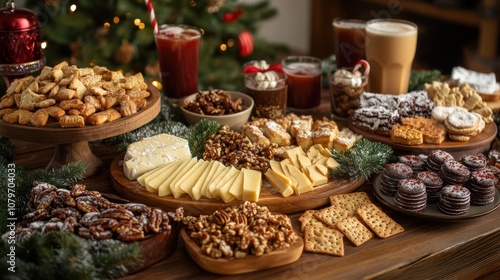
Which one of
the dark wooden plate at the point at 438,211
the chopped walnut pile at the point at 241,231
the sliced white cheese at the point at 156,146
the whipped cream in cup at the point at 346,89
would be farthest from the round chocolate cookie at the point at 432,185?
the sliced white cheese at the point at 156,146

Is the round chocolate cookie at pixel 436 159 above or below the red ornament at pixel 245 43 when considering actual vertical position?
above

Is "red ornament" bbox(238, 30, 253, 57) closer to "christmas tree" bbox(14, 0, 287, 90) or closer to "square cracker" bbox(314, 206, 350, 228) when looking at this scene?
"christmas tree" bbox(14, 0, 287, 90)

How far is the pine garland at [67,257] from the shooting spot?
1043mm

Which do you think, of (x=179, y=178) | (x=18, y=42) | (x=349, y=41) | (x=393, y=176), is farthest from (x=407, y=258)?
(x=18, y=42)

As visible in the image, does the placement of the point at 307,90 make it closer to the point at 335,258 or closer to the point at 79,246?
the point at 335,258

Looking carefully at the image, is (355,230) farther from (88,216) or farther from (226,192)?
(88,216)

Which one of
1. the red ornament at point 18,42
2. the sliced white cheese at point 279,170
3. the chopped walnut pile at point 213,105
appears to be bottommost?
the sliced white cheese at point 279,170

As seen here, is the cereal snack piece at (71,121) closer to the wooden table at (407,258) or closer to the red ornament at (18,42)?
the wooden table at (407,258)

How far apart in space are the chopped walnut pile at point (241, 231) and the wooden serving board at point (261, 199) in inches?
3.0

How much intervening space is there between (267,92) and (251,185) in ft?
1.80

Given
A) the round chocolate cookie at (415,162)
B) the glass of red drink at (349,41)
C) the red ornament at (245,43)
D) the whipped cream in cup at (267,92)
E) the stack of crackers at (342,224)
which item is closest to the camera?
the stack of crackers at (342,224)

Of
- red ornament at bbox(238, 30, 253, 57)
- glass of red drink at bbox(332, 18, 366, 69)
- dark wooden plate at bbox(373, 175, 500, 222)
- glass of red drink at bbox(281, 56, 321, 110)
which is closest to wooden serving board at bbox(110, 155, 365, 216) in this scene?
dark wooden plate at bbox(373, 175, 500, 222)

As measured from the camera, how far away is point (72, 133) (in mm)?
1368

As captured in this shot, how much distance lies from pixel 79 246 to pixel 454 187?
2.82 ft
